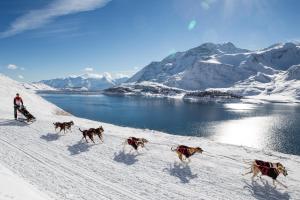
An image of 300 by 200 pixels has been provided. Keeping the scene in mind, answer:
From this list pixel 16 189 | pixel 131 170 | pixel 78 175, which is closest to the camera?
pixel 16 189

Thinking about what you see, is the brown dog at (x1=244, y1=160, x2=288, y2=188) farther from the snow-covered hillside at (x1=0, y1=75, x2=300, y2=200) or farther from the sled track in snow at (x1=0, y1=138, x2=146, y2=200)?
the sled track in snow at (x1=0, y1=138, x2=146, y2=200)

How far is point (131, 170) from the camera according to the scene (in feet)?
56.0

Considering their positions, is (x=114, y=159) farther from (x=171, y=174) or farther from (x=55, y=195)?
(x=55, y=195)

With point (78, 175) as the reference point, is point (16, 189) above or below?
above

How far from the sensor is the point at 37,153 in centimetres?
2008

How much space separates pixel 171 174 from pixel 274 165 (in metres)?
5.62

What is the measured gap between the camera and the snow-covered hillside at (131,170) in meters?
14.1

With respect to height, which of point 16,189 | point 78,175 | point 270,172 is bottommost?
point 78,175

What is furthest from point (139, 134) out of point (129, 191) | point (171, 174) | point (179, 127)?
point (179, 127)

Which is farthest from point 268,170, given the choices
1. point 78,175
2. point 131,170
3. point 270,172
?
point 78,175

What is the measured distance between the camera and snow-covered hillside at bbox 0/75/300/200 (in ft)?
46.3

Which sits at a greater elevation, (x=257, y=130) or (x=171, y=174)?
(x=171, y=174)

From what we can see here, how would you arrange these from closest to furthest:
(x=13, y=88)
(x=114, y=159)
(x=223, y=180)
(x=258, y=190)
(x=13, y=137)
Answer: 1. (x=258, y=190)
2. (x=223, y=180)
3. (x=114, y=159)
4. (x=13, y=137)
5. (x=13, y=88)

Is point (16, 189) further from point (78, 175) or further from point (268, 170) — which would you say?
point (268, 170)
